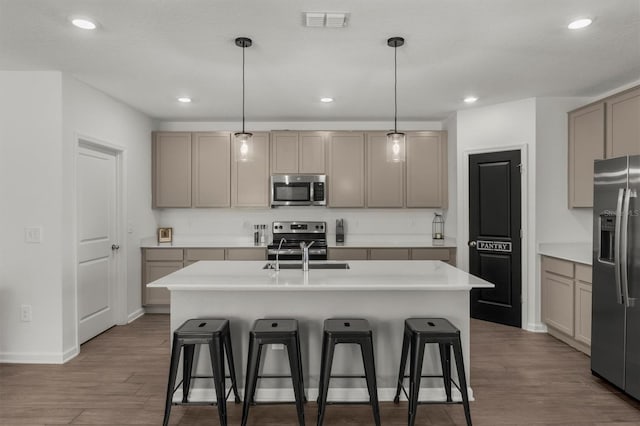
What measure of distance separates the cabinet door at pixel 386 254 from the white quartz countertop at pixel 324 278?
158cm

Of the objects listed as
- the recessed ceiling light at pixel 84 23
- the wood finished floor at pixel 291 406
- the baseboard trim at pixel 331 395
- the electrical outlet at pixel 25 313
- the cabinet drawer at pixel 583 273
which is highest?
the recessed ceiling light at pixel 84 23

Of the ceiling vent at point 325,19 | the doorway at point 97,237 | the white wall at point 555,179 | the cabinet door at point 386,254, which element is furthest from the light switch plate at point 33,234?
the white wall at point 555,179

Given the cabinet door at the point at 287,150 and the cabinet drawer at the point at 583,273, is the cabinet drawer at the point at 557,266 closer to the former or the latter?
the cabinet drawer at the point at 583,273

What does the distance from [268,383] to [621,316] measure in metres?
2.54

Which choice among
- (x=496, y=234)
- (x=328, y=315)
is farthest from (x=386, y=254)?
(x=328, y=315)

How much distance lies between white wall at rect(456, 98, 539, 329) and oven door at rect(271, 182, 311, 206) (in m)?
1.89

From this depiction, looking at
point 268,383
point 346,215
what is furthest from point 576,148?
point 268,383

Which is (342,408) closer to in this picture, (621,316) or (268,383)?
(268,383)

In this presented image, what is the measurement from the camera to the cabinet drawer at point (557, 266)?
3760 millimetres

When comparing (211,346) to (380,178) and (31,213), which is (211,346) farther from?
(380,178)

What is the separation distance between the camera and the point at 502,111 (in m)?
4.52

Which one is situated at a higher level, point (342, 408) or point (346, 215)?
point (346, 215)

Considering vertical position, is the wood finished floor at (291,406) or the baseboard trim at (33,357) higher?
the baseboard trim at (33,357)

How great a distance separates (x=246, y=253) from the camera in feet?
16.2
